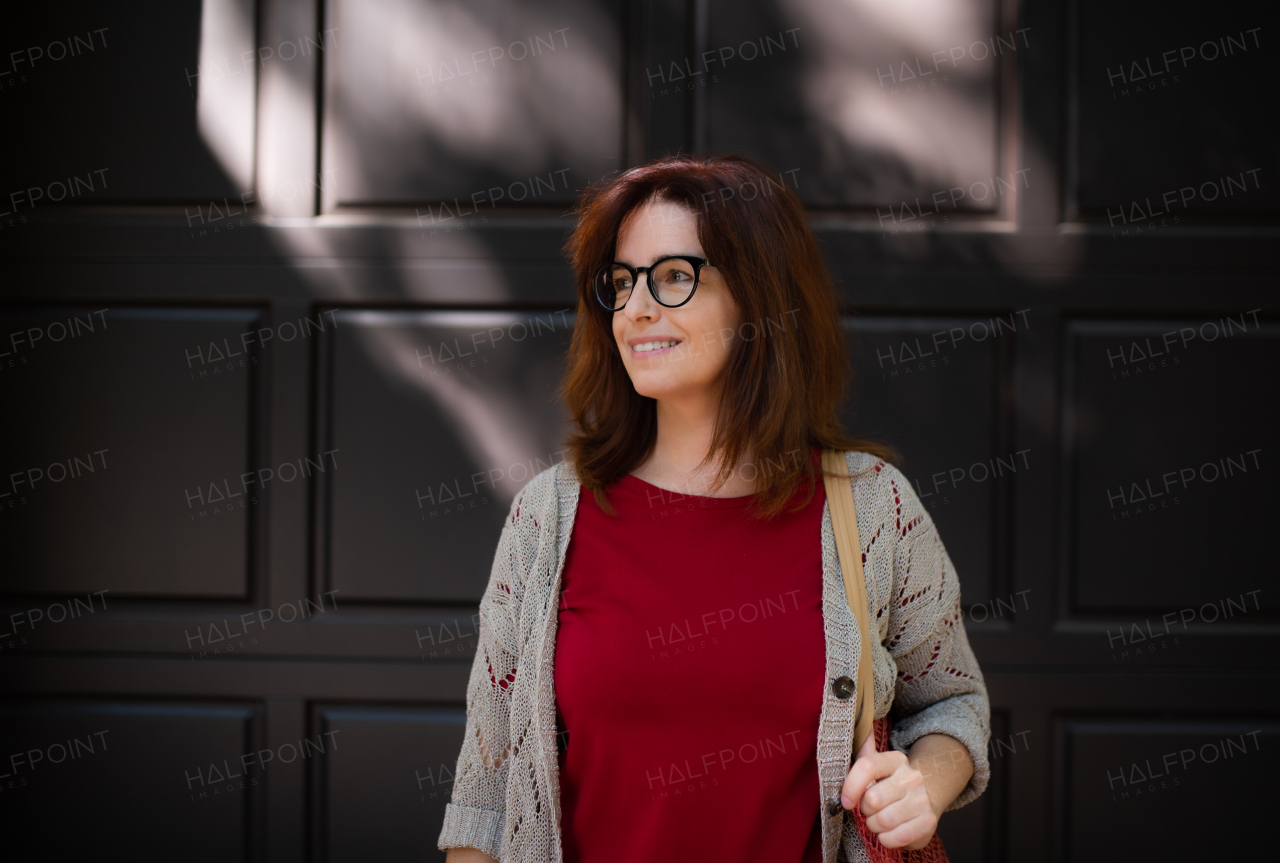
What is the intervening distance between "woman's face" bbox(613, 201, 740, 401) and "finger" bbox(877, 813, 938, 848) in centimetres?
76

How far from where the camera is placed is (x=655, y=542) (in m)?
1.45

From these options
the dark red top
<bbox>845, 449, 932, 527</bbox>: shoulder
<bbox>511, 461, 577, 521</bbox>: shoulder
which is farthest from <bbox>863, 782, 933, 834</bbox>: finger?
<bbox>511, 461, 577, 521</bbox>: shoulder

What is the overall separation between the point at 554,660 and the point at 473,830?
32cm

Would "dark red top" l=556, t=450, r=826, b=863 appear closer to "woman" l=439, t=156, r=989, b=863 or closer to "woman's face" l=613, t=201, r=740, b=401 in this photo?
"woman" l=439, t=156, r=989, b=863

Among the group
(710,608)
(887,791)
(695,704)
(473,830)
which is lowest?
(473,830)

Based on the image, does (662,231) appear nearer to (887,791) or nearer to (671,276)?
(671,276)

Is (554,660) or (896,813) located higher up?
(554,660)

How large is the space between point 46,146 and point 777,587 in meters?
2.48

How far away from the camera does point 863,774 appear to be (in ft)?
4.19

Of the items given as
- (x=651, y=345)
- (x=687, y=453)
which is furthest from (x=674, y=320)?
(x=687, y=453)

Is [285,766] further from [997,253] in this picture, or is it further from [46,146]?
[997,253]

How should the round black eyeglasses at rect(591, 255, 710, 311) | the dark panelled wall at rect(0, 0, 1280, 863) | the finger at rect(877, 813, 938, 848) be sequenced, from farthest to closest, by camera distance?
1. the dark panelled wall at rect(0, 0, 1280, 863)
2. the round black eyeglasses at rect(591, 255, 710, 311)
3. the finger at rect(877, 813, 938, 848)

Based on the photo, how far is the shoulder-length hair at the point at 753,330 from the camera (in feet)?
4.62

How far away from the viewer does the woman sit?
133 cm
